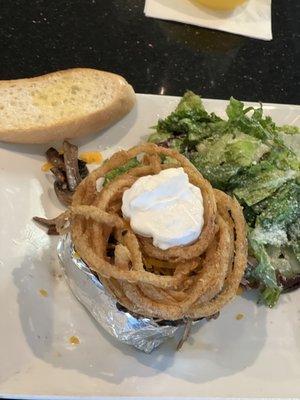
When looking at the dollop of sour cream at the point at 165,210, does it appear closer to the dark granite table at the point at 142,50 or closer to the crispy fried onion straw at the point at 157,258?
the crispy fried onion straw at the point at 157,258

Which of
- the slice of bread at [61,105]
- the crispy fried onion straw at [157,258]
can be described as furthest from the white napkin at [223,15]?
the crispy fried onion straw at [157,258]

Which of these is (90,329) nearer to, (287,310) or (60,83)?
(287,310)

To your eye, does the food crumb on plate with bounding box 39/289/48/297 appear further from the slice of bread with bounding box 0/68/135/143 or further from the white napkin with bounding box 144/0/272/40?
the white napkin with bounding box 144/0/272/40

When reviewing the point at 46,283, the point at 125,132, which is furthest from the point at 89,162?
the point at 46,283

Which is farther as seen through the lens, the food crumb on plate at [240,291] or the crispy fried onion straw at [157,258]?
the food crumb on plate at [240,291]

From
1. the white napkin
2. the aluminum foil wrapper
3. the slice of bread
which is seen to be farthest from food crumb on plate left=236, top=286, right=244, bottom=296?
the white napkin

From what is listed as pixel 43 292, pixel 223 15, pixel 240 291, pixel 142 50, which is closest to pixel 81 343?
pixel 43 292
